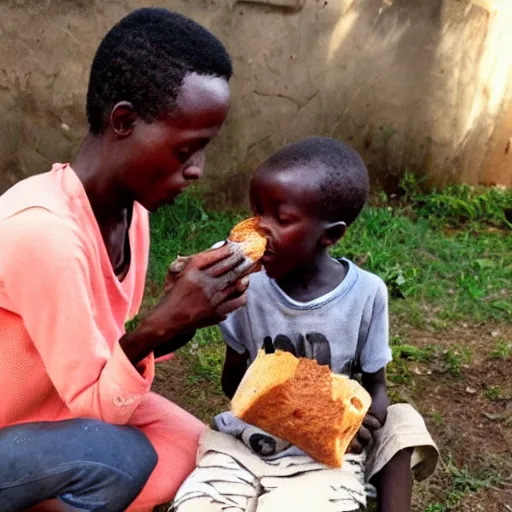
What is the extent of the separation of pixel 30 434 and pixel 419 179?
436 cm

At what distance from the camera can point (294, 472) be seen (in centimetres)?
190

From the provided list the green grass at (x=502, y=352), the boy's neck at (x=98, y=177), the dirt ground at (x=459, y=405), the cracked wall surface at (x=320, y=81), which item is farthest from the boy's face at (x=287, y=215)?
the cracked wall surface at (x=320, y=81)

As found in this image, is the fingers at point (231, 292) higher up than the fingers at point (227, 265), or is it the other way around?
the fingers at point (227, 265)

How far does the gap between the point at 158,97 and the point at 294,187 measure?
18.0 inches

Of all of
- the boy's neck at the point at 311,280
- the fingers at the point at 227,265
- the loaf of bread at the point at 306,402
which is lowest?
the loaf of bread at the point at 306,402

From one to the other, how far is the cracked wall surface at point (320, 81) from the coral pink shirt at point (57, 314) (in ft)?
8.17

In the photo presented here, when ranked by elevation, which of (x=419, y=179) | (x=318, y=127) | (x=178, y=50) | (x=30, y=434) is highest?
(x=178, y=50)

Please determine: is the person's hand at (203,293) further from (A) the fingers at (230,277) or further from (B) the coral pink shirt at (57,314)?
(B) the coral pink shirt at (57,314)

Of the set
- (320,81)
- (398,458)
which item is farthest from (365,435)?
(320,81)

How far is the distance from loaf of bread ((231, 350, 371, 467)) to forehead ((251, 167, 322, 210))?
0.40 m

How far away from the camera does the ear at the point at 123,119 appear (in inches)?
66.1

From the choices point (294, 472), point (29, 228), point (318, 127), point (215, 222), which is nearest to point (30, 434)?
point (29, 228)

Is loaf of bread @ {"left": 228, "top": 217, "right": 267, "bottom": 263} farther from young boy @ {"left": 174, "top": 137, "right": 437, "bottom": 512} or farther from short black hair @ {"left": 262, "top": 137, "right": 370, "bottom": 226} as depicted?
short black hair @ {"left": 262, "top": 137, "right": 370, "bottom": 226}

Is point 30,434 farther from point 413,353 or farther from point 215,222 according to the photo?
point 215,222
